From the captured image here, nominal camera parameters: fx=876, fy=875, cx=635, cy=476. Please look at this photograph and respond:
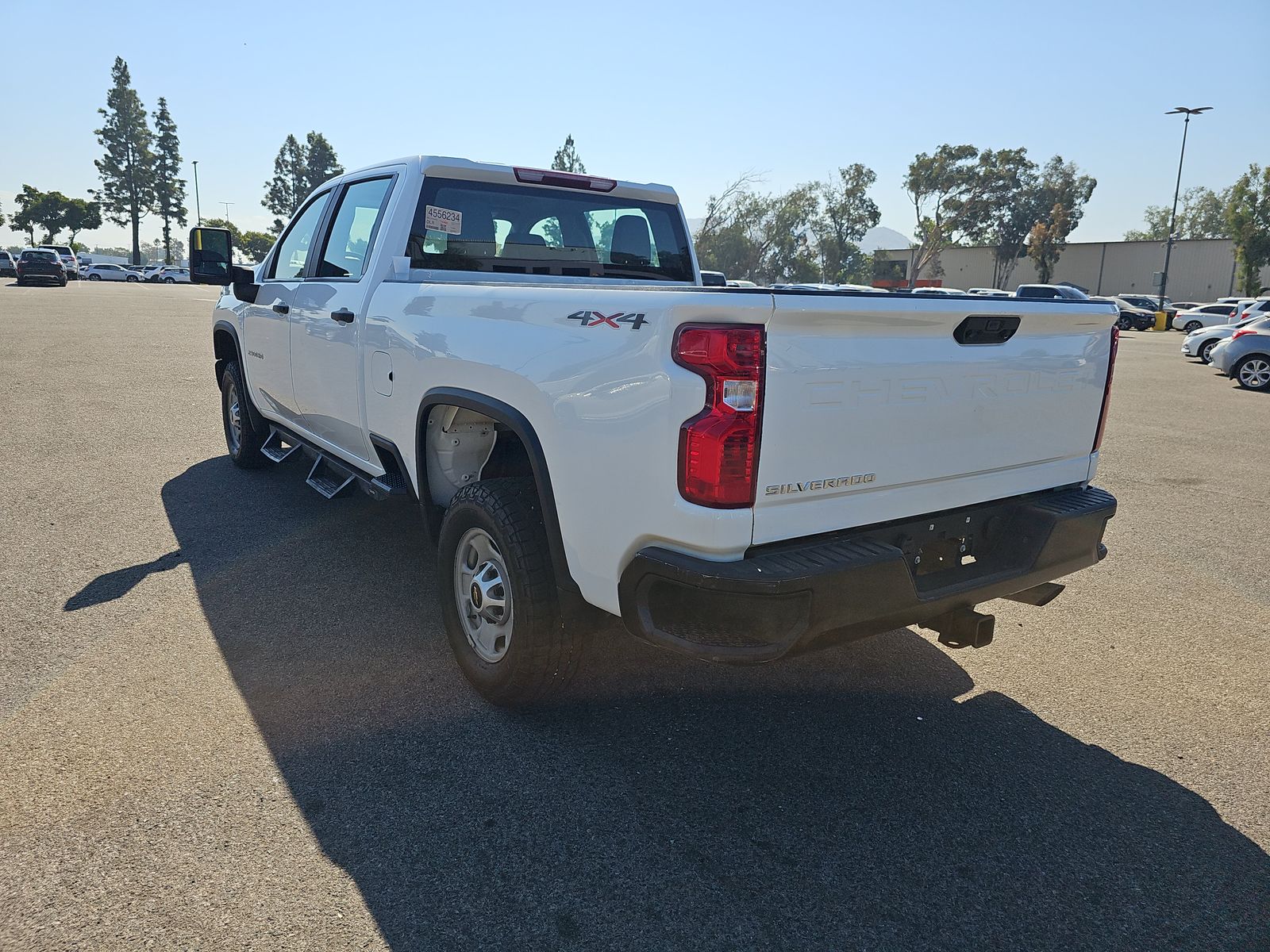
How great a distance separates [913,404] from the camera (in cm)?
268

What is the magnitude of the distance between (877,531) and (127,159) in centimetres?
10971

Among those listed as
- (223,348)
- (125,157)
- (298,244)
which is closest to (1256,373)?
(298,244)

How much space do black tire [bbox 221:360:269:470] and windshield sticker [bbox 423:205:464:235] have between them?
2792mm

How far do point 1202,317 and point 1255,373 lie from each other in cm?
2678

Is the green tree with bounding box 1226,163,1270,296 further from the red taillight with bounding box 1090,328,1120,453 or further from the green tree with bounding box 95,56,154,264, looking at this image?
the green tree with bounding box 95,56,154,264

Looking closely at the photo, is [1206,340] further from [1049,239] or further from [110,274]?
[110,274]

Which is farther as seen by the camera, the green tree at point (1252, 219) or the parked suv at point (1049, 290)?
the green tree at point (1252, 219)

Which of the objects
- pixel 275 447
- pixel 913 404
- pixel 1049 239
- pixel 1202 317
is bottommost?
pixel 275 447

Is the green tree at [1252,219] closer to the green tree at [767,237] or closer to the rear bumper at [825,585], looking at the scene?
the green tree at [767,237]

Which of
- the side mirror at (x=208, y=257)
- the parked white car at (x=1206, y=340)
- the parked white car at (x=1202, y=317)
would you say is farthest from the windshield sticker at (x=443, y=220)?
the parked white car at (x=1202, y=317)

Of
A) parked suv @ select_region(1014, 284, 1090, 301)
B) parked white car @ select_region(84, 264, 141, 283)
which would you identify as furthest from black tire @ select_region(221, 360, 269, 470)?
parked white car @ select_region(84, 264, 141, 283)

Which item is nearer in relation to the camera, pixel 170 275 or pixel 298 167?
pixel 170 275

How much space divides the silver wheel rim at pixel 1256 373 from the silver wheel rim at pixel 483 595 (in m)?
17.6

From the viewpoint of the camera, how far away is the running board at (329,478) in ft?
15.0
